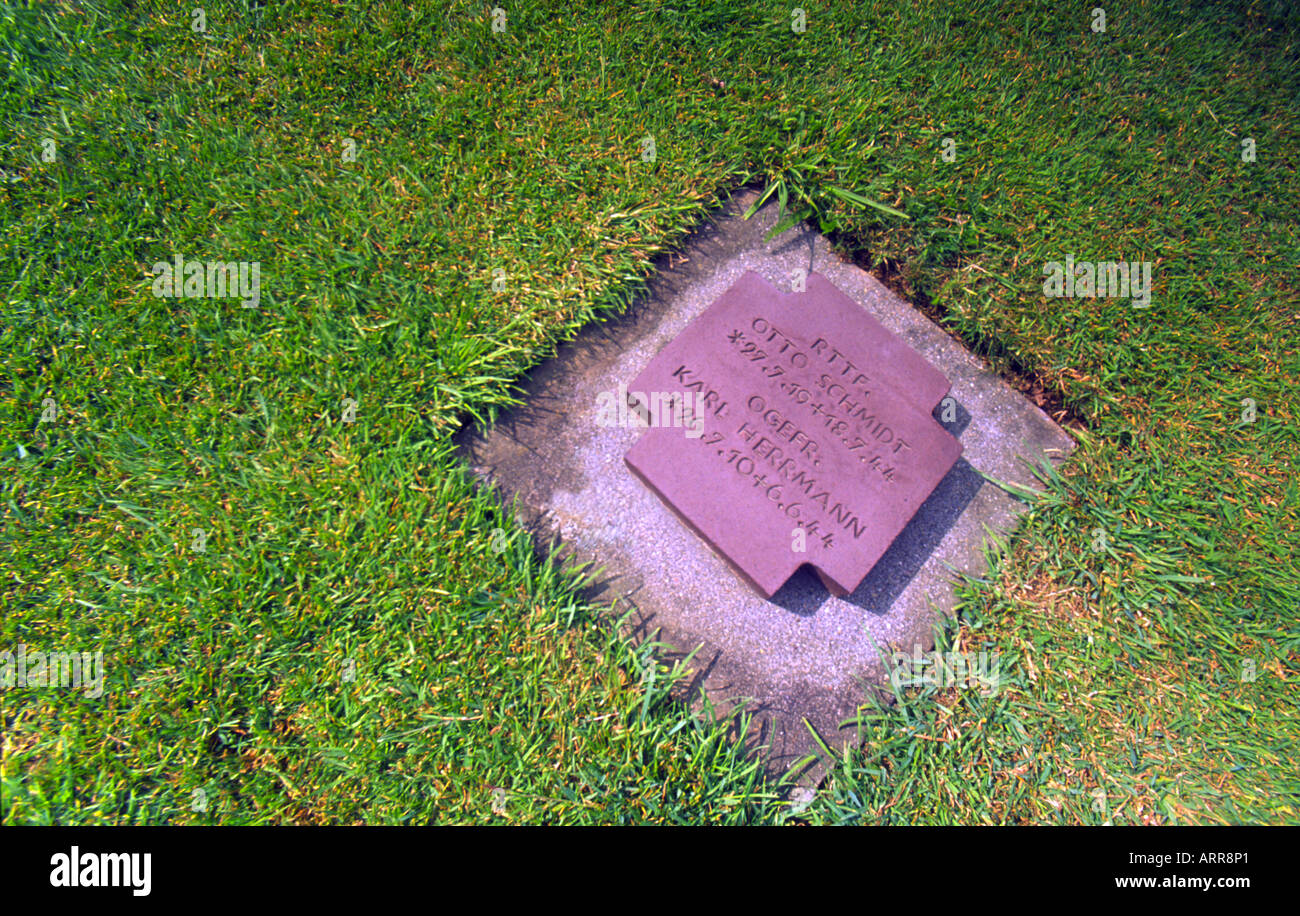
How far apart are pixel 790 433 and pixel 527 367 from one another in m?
1.00

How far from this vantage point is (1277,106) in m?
2.87

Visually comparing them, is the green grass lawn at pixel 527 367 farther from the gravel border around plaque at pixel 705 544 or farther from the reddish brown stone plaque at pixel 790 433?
the reddish brown stone plaque at pixel 790 433

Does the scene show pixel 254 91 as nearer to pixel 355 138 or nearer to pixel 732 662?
pixel 355 138

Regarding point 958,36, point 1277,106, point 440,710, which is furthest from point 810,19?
point 440,710

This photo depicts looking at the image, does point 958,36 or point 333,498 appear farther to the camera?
point 958,36

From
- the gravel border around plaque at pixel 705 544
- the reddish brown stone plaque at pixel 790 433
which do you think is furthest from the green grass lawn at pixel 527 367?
the reddish brown stone plaque at pixel 790 433

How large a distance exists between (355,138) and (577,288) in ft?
3.58

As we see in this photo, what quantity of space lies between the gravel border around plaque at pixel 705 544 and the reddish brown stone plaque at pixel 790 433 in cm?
15

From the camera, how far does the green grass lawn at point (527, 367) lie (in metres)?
2.01

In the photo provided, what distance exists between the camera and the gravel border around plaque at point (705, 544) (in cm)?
217

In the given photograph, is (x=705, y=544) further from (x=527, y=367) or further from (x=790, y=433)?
(x=527, y=367)

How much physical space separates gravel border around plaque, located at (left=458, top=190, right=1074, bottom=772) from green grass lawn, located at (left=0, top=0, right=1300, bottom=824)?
117 millimetres

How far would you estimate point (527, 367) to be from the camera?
238cm

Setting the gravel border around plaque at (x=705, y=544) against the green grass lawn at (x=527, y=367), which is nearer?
the green grass lawn at (x=527, y=367)
